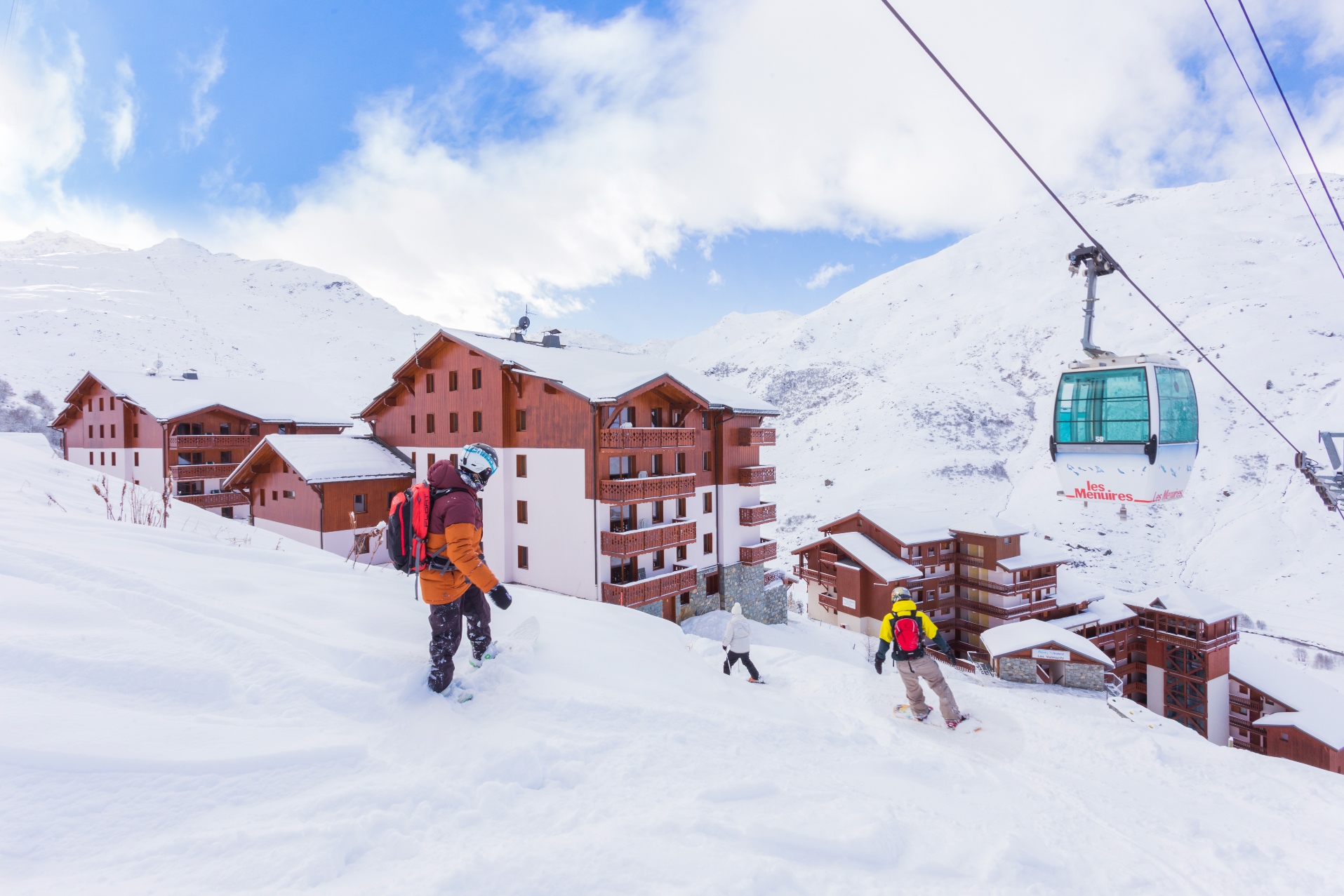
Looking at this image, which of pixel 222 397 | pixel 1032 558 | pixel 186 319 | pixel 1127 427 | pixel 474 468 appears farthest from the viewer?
pixel 186 319

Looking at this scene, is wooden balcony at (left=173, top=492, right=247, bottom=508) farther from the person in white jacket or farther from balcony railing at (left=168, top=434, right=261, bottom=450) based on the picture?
the person in white jacket

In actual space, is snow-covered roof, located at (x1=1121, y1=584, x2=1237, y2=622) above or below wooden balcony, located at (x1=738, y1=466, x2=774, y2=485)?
below

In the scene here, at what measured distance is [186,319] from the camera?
93000 mm

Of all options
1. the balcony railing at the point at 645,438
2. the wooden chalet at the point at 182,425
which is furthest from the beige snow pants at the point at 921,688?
the wooden chalet at the point at 182,425

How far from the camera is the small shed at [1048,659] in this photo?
19.8m

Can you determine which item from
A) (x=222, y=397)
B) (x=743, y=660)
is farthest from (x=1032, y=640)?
(x=222, y=397)

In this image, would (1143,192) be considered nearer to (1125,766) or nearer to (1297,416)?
(1297,416)

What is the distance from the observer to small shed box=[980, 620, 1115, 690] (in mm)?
19844

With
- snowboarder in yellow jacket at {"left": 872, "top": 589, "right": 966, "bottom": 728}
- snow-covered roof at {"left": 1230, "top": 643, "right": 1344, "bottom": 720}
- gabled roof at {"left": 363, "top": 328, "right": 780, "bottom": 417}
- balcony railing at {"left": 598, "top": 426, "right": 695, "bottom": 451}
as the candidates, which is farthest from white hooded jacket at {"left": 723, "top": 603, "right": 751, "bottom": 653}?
snow-covered roof at {"left": 1230, "top": 643, "right": 1344, "bottom": 720}

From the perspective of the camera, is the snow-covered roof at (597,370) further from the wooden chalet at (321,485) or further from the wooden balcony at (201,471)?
the wooden balcony at (201,471)

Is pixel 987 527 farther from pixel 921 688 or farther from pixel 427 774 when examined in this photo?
pixel 427 774

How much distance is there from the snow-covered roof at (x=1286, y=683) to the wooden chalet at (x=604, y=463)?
2049 centimetres

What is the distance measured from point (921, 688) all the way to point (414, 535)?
8.65 meters

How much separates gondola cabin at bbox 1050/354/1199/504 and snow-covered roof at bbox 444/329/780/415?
1289 cm
